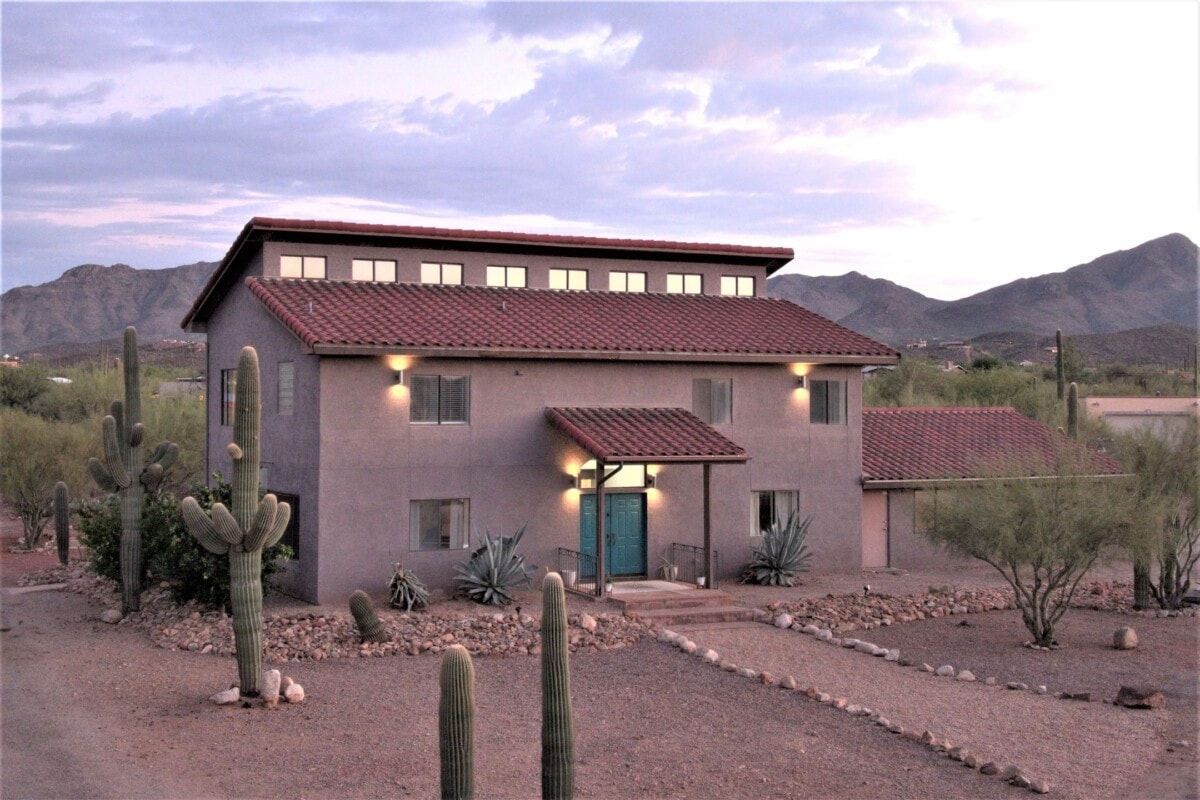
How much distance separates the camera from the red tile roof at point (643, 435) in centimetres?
2189

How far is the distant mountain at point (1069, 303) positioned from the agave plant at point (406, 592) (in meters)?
103

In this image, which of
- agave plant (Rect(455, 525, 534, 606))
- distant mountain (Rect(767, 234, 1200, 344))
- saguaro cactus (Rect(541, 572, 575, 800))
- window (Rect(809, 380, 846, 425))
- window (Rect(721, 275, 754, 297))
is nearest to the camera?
saguaro cactus (Rect(541, 572, 575, 800))

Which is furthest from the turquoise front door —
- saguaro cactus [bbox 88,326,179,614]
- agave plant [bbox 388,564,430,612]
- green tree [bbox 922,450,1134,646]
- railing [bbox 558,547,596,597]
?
saguaro cactus [bbox 88,326,179,614]

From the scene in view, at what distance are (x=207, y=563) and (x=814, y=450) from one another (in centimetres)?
1305

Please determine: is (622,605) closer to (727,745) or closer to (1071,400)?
(727,745)

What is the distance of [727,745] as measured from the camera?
1357cm

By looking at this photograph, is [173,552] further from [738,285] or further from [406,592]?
[738,285]

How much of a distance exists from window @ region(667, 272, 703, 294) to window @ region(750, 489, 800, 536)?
17.2 ft

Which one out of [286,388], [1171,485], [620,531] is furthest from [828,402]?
[286,388]

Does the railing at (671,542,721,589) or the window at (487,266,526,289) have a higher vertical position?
the window at (487,266,526,289)

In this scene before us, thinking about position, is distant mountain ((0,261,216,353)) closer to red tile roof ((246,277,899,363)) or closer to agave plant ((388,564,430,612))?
red tile roof ((246,277,899,363))

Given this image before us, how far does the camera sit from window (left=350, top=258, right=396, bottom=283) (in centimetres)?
2467

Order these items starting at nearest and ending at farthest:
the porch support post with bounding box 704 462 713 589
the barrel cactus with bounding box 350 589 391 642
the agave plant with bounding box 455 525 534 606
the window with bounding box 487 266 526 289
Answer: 1. the barrel cactus with bounding box 350 589 391 642
2. the agave plant with bounding box 455 525 534 606
3. the porch support post with bounding box 704 462 713 589
4. the window with bounding box 487 266 526 289

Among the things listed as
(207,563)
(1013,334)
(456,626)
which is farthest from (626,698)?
(1013,334)
